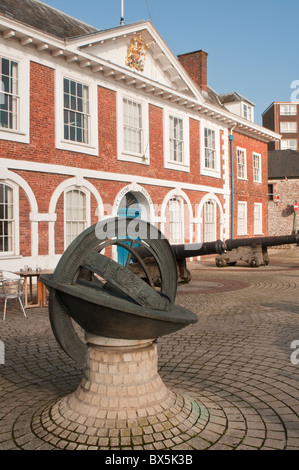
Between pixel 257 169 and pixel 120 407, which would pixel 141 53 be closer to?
pixel 257 169

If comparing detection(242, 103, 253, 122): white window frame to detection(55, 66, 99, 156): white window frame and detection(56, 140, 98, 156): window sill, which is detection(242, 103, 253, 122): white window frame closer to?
detection(55, 66, 99, 156): white window frame

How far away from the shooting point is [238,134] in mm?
23078

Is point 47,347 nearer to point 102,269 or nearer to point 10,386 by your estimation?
point 10,386

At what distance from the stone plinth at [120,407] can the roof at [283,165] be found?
3514 cm

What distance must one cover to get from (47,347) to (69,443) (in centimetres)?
300

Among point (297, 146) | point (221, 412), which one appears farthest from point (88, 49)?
point (297, 146)

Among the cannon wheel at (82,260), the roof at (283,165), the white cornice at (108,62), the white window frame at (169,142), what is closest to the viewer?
the cannon wheel at (82,260)

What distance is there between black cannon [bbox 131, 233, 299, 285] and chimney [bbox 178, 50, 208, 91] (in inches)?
381

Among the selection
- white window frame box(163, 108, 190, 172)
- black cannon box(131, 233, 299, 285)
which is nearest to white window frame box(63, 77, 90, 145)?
white window frame box(163, 108, 190, 172)

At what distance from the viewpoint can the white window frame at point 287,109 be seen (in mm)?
56406

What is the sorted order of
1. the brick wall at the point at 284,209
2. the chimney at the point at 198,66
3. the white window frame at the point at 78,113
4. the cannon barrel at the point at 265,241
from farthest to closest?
the brick wall at the point at 284,209, the chimney at the point at 198,66, the white window frame at the point at 78,113, the cannon barrel at the point at 265,241

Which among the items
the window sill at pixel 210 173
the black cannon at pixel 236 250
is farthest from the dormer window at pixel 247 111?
the black cannon at pixel 236 250

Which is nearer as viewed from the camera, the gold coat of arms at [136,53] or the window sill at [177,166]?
the gold coat of arms at [136,53]

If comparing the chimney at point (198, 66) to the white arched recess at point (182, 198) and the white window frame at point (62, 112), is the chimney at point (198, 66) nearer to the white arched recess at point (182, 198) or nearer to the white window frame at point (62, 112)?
the white arched recess at point (182, 198)
